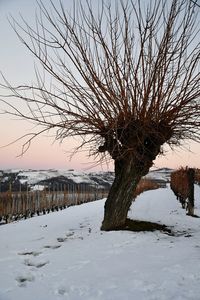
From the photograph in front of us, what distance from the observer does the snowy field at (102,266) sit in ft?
8.36

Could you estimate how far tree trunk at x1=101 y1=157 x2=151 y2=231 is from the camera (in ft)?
17.2

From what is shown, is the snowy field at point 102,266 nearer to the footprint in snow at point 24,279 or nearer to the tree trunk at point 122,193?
the footprint in snow at point 24,279

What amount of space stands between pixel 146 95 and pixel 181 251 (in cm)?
218

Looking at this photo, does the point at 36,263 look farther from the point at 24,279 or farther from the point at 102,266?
the point at 102,266

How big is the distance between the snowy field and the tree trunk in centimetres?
32

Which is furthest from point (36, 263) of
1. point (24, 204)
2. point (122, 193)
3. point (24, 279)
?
point (24, 204)

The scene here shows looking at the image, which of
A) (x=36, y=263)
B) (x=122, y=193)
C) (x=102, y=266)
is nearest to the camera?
(x=102, y=266)

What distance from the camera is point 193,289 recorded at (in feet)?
8.14

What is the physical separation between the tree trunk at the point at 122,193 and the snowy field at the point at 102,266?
1.05ft

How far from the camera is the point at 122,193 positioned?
17.3 feet

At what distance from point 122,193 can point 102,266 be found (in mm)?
2070

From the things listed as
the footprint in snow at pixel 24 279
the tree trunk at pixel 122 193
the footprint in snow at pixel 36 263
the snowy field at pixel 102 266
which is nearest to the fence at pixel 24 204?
the snowy field at pixel 102 266

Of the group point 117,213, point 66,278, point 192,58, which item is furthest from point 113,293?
point 192,58

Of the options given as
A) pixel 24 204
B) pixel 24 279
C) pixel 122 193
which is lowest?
pixel 24 204
